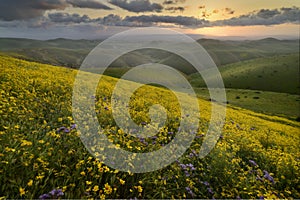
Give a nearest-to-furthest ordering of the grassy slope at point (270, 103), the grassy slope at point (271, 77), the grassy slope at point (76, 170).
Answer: the grassy slope at point (76, 170) < the grassy slope at point (270, 103) < the grassy slope at point (271, 77)

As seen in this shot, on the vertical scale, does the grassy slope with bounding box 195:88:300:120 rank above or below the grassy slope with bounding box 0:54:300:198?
below

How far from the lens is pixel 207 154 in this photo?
873 cm

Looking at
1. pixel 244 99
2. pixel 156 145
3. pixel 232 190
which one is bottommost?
pixel 244 99

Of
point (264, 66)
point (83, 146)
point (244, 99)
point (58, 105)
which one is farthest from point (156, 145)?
point (264, 66)

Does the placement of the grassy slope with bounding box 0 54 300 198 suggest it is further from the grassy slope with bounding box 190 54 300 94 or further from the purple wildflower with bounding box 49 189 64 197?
the grassy slope with bounding box 190 54 300 94

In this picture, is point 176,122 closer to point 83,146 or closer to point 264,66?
point 83,146

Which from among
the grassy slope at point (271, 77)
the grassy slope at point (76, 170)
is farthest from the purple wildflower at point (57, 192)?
the grassy slope at point (271, 77)

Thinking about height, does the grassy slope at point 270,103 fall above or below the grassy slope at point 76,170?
below

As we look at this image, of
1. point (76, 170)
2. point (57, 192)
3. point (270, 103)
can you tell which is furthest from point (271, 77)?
point (57, 192)

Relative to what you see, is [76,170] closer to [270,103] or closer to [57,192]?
[57,192]

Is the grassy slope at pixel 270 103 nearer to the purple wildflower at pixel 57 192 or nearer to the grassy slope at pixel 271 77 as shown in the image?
the grassy slope at pixel 271 77

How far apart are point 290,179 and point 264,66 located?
542 ft

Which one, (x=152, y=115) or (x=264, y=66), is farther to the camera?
(x=264, y=66)

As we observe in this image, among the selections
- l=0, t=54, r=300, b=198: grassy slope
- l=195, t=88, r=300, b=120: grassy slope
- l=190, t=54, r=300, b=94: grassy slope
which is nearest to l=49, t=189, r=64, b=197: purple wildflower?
l=0, t=54, r=300, b=198: grassy slope
